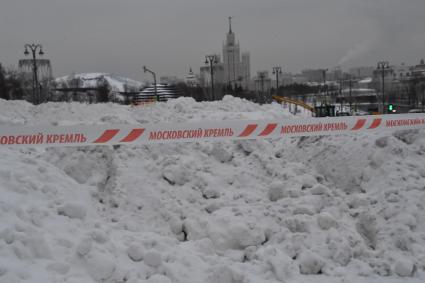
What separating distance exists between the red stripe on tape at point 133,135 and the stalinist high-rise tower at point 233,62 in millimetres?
46521

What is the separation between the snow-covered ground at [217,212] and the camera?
17.9 ft

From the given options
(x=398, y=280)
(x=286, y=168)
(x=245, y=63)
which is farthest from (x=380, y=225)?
(x=245, y=63)

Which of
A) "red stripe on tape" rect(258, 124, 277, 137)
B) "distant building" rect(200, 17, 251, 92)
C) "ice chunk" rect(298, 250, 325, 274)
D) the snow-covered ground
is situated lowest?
"ice chunk" rect(298, 250, 325, 274)

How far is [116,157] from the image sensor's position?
33.8ft

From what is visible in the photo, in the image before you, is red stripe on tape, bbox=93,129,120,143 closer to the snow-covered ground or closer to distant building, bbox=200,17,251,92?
the snow-covered ground

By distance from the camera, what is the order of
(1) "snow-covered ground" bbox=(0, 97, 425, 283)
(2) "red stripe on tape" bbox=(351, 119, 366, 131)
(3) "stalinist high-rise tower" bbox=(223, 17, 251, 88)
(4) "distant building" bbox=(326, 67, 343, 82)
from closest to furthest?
(1) "snow-covered ground" bbox=(0, 97, 425, 283) < (2) "red stripe on tape" bbox=(351, 119, 366, 131) < (3) "stalinist high-rise tower" bbox=(223, 17, 251, 88) < (4) "distant building" bbox=(326, 67, 343, 82)

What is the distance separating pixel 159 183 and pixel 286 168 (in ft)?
11.8

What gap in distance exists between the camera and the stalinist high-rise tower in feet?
263

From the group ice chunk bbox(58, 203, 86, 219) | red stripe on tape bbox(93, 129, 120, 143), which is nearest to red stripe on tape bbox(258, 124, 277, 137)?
red stripe on tape bbox(93, 129, 120, 143)

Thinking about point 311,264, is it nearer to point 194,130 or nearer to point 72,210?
point 72,210

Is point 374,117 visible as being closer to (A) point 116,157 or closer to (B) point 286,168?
(B) point 286,168

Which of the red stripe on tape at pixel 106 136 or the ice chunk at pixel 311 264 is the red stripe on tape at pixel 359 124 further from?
the red stripe on tape at pixel 106 136

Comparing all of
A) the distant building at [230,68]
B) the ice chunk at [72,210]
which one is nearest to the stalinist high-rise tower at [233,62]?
the distant building at [230,68]

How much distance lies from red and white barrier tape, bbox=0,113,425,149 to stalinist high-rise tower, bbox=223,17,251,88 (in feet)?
147
